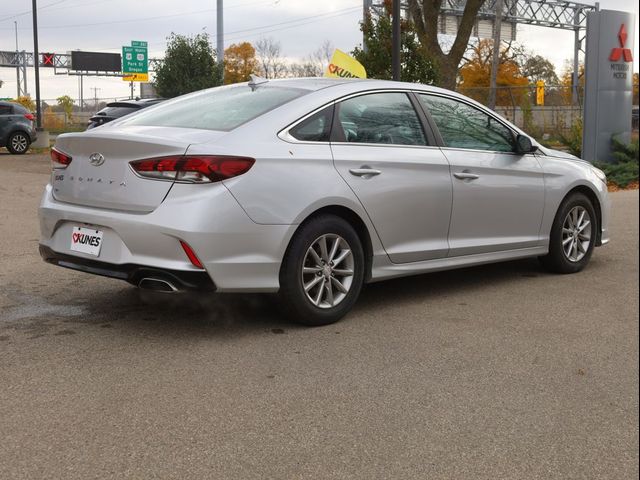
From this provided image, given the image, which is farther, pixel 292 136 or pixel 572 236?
pixel 572 236

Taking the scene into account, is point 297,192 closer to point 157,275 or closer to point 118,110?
point 157,275

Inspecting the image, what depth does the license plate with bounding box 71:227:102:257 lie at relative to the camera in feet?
17.1

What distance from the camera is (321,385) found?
170 inches

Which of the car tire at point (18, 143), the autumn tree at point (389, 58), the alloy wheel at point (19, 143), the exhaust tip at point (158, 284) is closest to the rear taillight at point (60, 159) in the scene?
the exhaust tip at point (158, 284)

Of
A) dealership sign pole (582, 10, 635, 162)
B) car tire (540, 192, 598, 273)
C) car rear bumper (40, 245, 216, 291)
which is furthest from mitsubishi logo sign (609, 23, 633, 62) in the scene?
car rear bumper (40, 245, 216, 291)

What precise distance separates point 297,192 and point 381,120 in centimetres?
114

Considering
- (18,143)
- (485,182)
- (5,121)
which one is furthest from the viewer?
(18,143)

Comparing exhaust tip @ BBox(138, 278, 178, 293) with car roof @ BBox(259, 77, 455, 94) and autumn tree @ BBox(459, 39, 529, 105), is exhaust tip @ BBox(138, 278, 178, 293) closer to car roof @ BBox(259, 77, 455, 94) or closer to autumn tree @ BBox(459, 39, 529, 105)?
car roof @ BBox(259, 77, 455, 94)

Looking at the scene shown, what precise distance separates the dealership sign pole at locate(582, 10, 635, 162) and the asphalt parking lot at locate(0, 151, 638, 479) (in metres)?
11.8

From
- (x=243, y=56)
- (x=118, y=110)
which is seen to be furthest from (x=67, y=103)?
(x=118, y=110)

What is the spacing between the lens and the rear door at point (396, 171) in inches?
224

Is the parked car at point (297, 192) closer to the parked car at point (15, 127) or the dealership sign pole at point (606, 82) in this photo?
the dealership sign pole at point (606, 82)

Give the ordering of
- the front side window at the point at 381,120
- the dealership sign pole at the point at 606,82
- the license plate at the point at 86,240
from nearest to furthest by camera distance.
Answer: the license plate at the point at 86,240, the front side window at the point at 381,120, the dealership sign pole at the point at 606,82

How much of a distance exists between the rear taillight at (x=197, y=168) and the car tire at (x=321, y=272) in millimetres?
608
